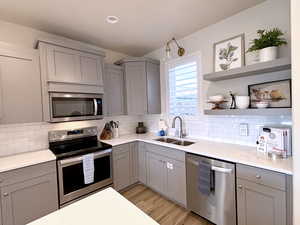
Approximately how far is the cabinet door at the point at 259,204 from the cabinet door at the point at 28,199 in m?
2.09

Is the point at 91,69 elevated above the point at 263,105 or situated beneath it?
elevated above

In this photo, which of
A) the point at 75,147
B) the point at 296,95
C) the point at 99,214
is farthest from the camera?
the point at 75,147

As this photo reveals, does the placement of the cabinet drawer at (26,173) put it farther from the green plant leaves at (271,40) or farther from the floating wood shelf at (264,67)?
the green plant leaves at (271,40)

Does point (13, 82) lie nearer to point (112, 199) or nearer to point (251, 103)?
point (112, 199)

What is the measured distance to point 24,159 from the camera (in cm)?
174

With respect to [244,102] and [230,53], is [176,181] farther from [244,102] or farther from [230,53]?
[230,53]

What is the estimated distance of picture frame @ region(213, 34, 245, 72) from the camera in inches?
76.1

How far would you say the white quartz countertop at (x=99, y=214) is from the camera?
728 millimetres

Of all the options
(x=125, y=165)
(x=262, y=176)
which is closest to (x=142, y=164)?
(x=125, y=165)

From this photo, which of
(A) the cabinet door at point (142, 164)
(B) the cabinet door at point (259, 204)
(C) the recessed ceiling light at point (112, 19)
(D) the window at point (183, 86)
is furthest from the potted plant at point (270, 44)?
(A) the cabinet door at point (142, 164)

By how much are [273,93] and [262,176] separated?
94 cm

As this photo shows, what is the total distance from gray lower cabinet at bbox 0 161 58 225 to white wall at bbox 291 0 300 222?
2.34m

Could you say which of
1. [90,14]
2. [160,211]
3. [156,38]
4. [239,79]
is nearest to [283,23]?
[239,79]

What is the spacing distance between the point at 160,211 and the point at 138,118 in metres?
1.92
